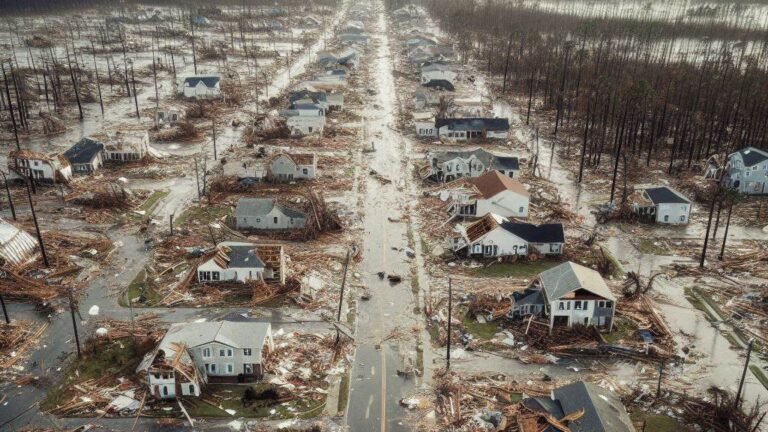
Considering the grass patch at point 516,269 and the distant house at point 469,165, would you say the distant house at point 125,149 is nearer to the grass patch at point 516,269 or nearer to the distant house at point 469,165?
the distant house at point 469,165

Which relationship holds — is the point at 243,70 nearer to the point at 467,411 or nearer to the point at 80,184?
the point at 80,184

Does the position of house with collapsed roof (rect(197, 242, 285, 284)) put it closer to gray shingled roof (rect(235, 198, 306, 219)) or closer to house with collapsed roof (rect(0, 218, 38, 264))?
gray shingled roof (rect(235, 198, 306, 219))

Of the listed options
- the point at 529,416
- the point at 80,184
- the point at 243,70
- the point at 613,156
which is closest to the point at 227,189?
the point at 80,184

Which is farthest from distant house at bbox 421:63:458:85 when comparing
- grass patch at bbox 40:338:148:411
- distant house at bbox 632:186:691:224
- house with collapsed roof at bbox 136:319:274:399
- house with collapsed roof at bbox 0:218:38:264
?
grass patch at bbox 40:338:148:411

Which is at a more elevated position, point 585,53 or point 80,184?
point 585,53

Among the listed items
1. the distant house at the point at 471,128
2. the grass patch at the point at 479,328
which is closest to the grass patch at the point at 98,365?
the grass patch at the point at 479,328

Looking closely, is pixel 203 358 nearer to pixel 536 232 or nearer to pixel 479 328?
pixel 479 328
